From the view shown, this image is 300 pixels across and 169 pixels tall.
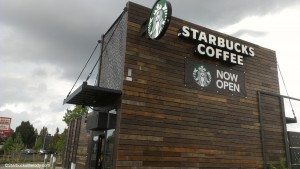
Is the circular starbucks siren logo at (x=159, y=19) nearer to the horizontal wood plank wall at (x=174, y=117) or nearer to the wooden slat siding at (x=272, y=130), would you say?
the horizontal wood plank wall at (x=174, y=117)

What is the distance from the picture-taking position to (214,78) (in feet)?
40.2

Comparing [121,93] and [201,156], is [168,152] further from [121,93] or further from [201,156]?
[121,93]

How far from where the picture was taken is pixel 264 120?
1293cm

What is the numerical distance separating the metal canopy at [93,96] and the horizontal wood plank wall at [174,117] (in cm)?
63

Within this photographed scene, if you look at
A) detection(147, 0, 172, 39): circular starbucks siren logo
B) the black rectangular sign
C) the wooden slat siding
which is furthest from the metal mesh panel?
the wooden slat siding

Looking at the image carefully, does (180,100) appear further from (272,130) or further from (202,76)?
(272,130)

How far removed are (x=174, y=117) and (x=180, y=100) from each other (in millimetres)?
707

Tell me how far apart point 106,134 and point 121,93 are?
71.8 inches

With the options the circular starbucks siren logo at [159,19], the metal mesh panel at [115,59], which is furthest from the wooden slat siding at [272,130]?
the metal mesh panel at [115,59]

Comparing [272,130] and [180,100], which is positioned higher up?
[180,100]

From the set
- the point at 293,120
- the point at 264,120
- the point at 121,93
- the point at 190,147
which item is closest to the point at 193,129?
the point at 190,147

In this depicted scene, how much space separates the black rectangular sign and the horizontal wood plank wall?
24cm

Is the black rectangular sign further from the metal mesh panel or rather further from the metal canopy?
the metal canopy

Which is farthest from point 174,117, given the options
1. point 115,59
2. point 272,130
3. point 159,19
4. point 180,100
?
point 272,130
